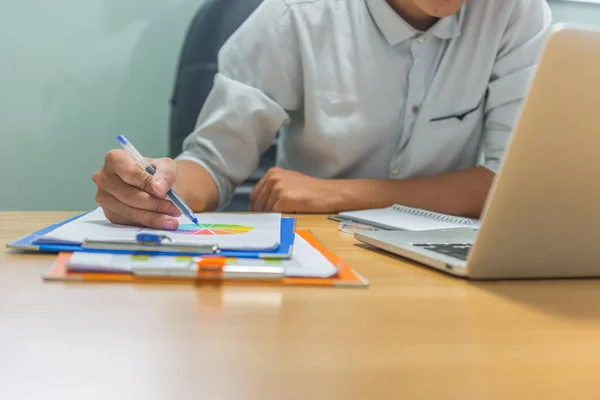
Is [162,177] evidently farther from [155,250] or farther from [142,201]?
[155,250]

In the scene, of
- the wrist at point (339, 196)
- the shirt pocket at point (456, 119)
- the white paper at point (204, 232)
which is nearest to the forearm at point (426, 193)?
the wrist at point (339, 196)

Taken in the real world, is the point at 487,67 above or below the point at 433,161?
above

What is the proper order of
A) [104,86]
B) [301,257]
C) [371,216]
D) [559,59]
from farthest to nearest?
[104,86] < [371,216] < [301,257] < [559,59]

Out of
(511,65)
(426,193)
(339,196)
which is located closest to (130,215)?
(339,196)

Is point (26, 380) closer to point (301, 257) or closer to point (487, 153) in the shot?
point (301, 257)

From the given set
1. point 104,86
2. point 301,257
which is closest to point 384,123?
point 301,257

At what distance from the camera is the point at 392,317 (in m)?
0.34

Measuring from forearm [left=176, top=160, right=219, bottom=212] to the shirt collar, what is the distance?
43 centimetres

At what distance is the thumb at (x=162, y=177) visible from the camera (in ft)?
1.88

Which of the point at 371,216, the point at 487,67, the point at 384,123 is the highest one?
the point at 487,67

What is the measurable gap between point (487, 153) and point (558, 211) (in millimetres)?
683

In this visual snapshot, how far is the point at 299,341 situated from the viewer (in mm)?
293

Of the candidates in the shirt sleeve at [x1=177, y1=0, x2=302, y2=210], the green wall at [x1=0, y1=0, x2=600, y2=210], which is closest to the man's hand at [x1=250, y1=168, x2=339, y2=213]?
the shirt sleeve at [x1=177, y1=0, x2=302, y2=210]

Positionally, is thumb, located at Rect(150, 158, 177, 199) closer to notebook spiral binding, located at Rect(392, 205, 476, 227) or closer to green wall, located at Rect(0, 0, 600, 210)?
notebook spiral binding, located at Rect(392, 205, 476, 227)
